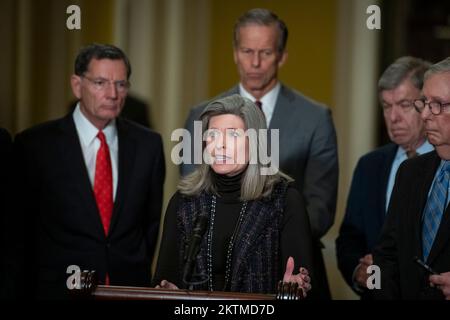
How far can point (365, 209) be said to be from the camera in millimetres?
3865

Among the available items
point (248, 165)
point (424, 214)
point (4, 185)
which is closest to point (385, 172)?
point (424, 214)

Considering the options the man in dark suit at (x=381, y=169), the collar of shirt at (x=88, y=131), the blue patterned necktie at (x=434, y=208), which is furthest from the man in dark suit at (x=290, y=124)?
the blue patterned necktie at (x=434, y=208)

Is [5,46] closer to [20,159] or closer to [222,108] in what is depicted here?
[20,159]

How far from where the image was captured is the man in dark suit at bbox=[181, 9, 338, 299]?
3863 millimetres

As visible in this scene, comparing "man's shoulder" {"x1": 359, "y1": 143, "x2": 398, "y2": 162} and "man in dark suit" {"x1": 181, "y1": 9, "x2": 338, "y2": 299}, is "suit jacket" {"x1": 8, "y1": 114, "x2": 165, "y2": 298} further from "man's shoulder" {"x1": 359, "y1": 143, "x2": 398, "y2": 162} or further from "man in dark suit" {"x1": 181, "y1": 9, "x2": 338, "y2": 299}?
"man's shoulder" {"x1": 359, "y1": 143, "x2": 398, "y2": 162}

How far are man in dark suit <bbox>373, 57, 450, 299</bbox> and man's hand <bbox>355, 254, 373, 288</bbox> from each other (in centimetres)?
34

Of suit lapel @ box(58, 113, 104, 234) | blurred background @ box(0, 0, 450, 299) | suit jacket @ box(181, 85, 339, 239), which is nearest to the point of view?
suit lapel @ box(58, 113, 104, 234)

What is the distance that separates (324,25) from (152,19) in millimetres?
911

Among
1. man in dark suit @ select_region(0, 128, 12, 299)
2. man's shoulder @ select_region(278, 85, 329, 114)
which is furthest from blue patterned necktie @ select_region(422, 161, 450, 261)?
man in dark suit @ select_region(0, 128, 12, 299)

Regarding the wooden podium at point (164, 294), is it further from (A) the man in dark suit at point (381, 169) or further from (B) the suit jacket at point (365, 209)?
(B) the suit jacket at point (365, 209)

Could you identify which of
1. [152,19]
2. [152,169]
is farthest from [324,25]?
[152,169]

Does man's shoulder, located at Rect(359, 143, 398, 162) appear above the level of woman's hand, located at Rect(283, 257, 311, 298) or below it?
above

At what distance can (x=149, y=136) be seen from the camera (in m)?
3.91

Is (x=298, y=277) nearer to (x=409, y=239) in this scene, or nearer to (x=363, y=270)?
(x=409, y=239)
